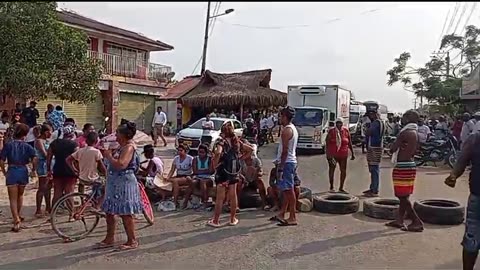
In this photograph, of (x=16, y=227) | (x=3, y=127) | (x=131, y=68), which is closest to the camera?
(x=16, y=227)

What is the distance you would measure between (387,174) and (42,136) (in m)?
10.9

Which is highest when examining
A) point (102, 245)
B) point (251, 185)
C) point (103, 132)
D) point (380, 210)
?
point (103, 132)

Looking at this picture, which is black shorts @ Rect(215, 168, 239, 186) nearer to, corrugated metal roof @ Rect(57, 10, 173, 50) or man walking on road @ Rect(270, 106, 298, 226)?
man walking on road @ Rect(270, 106, 298, 226)

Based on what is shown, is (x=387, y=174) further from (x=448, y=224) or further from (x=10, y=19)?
(x=10, y=19)

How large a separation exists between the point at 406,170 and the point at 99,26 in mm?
23732

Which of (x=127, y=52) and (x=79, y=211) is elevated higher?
(x=127, y=52)

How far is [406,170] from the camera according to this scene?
8141mm

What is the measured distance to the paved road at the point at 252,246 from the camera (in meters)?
6.46

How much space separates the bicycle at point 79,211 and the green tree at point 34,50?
782 centimetres

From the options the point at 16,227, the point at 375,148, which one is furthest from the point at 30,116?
the point at 375,148

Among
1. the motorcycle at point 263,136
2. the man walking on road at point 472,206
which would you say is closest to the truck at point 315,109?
the motorcycle at point 263,136

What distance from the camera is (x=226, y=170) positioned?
8336 millimetres

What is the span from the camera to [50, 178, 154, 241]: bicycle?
7.70 meters

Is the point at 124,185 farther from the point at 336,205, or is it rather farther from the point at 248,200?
the point at 336,205
